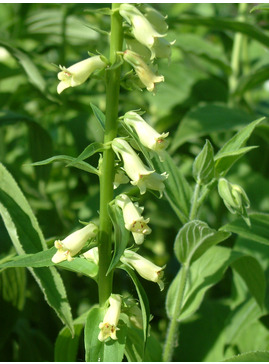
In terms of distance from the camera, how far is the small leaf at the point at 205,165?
1188mm

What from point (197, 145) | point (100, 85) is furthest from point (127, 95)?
point (197, 145)

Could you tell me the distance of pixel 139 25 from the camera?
928 millimetres

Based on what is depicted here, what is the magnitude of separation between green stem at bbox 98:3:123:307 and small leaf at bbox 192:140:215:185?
261 millimetres

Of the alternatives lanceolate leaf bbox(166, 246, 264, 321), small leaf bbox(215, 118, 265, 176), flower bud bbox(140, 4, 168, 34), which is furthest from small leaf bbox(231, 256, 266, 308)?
flower bud bbox(140, 4, 168, 34)

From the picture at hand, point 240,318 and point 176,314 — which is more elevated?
point 176,314

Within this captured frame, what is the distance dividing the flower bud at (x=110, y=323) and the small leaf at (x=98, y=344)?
0.02 metres

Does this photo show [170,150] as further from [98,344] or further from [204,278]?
[98,344]

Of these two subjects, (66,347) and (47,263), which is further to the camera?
(66,347)

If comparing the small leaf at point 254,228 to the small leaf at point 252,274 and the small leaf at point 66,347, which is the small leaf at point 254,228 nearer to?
the small leaf at point 252,274

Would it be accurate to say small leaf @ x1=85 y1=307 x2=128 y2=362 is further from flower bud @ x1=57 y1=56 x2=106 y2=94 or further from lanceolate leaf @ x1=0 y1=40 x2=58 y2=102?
lanceolate leaf @ x1=0 y1=40 x2=58 y2=102

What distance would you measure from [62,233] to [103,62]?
3.48ft

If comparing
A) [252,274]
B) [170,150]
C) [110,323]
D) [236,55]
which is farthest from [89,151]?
[236,55]

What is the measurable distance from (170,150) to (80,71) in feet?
3.13

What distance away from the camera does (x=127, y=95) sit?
2791 millimetres
